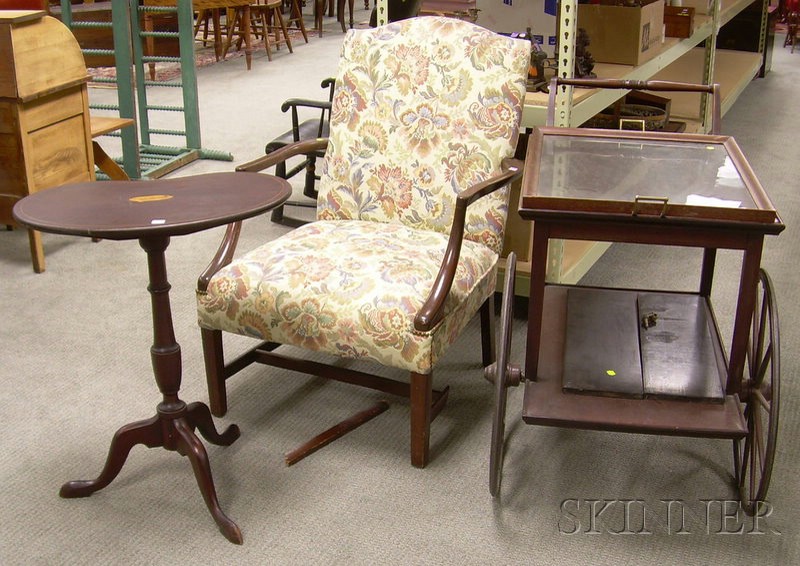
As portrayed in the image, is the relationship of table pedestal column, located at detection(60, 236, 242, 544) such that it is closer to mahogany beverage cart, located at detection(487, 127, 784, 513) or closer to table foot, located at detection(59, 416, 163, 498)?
table foot, located at detection(59, 416, 163, 498)

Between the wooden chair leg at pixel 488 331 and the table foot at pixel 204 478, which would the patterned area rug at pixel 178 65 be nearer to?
the wooden chair leg at pixel 488 331

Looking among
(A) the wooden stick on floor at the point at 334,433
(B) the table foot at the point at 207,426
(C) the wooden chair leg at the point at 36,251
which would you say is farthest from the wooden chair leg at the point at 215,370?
(C) the wooden chair leg at the point at 36,251

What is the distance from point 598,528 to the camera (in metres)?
2.05

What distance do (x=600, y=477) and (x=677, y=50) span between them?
2.25m

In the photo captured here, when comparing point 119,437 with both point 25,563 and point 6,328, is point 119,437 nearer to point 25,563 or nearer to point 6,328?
point 25,563

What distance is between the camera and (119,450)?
2.12 m

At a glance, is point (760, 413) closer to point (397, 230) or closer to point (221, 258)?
point (397, 230)

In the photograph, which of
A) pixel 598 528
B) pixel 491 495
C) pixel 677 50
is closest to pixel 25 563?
pixel 491 495

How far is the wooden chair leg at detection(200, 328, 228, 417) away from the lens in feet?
7.88

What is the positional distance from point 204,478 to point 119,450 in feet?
0.74

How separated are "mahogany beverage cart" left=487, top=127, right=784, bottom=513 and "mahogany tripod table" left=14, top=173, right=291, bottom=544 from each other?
23.1 inches

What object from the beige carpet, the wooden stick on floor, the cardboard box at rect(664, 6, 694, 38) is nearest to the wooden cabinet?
the beige carpet

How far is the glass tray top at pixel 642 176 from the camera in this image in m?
1.79

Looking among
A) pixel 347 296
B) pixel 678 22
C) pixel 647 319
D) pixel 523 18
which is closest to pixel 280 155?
pixel 347 296
